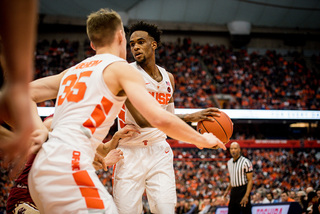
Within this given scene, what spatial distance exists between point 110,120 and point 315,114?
16.4 metres

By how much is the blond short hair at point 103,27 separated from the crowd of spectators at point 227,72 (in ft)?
51.3

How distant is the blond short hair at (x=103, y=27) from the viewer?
96.1 inches

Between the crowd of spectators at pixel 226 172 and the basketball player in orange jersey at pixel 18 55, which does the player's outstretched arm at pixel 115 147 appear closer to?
the basketball player in orange jersey at pixel 18 55

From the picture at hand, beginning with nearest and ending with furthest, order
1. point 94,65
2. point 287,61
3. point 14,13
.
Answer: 1. point 14,13
2. point 94,65
3. point 287,61

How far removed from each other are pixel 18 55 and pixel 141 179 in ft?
8.34

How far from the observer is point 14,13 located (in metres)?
1.07

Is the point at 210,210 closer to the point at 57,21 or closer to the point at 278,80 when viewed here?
the point at 278,80

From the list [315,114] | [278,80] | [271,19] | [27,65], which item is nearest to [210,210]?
[315,114]

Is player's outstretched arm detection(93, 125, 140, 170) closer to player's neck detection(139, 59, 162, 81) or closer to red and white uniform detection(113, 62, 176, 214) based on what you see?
red and white uniform detection(113, 62, 176, 214)

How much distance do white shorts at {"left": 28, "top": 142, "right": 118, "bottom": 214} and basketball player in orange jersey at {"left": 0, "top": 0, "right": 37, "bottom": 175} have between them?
28.4 inches

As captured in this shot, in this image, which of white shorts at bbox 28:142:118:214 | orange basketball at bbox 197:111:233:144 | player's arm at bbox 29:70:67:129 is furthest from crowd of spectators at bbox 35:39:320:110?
white shorts at bbox 28:142:118:214

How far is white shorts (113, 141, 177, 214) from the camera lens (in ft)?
11.1

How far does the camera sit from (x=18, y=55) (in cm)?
114

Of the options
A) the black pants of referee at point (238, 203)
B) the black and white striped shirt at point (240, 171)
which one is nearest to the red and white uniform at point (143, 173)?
the black and white striped shirt at point (240, 171)
